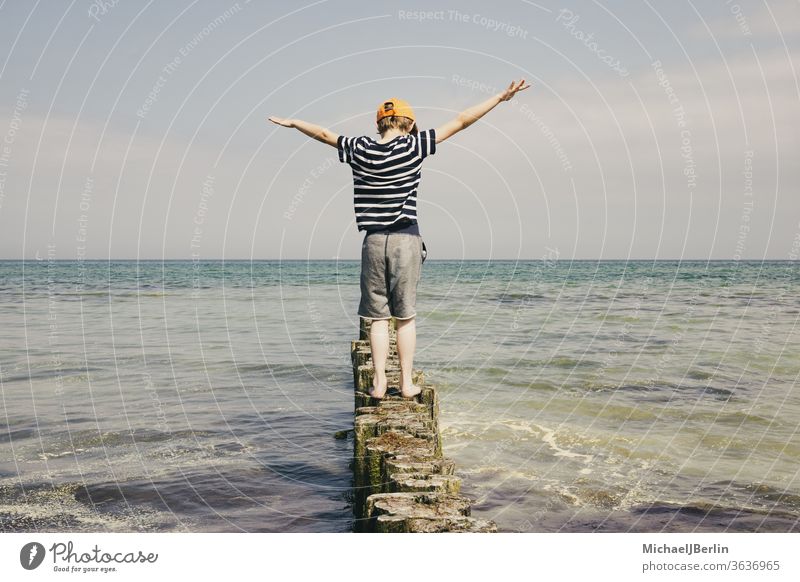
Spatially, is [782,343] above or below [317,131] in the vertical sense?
below

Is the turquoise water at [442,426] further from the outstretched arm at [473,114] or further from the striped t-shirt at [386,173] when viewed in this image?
the outstretched arm at [473,114]

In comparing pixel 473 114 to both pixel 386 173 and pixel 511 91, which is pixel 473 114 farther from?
pixel 386 173

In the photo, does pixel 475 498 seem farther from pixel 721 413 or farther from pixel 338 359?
pixel 338 359

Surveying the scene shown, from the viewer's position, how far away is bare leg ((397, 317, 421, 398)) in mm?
6008

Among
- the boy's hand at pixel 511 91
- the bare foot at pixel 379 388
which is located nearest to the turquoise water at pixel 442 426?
the bare foot at pixel 379 388

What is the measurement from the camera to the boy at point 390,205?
5.66 m

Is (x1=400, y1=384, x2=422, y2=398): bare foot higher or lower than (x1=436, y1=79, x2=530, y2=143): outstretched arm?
lower

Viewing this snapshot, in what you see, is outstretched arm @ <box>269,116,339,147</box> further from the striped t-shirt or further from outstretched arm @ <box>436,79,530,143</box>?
outstretched arm @ <box>436,79,530,143</box>

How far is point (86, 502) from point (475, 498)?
3.89 metres

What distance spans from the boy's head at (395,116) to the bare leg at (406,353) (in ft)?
5.42

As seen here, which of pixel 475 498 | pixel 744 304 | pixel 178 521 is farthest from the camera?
pixel 744 304

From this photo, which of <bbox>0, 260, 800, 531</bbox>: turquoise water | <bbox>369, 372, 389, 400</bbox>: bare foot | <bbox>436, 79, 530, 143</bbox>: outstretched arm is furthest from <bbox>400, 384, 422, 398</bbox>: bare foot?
<bbox>436, 79, 530, 143</bbox>: outstretched arm
